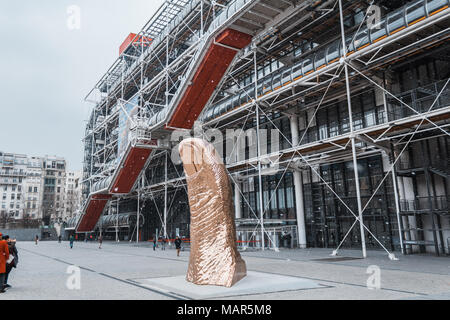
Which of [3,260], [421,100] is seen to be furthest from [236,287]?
[421,100]

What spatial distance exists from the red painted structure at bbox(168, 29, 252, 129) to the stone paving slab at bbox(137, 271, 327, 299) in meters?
11.2

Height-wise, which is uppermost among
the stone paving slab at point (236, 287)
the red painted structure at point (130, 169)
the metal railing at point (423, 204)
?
the red painted structure at point (130, 169)

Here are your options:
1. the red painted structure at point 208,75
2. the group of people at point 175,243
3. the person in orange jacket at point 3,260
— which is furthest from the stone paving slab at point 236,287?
the red painted structure at point 208,75

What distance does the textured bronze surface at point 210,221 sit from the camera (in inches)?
222

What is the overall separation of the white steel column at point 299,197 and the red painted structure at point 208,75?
414 centimetres

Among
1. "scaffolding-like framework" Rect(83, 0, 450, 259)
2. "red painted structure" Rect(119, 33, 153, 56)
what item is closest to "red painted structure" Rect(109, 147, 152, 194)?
"scaffolding-like framework" Rect(83, 0, 450, 259)

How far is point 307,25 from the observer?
1473cm

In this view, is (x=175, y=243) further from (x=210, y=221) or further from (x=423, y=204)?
(x=423, y=204)

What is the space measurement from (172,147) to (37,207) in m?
53.1

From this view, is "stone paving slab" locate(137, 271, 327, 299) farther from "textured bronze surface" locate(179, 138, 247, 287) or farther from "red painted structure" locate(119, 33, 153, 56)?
"red painted structure" locate(119, 33, 153, 56)

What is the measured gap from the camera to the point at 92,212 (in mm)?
27219

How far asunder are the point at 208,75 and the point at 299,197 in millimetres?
7220

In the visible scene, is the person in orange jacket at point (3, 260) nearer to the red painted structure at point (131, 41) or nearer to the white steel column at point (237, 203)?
the white steel column at point (237, 203)

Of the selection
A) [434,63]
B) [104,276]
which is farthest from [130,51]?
[104,276]
